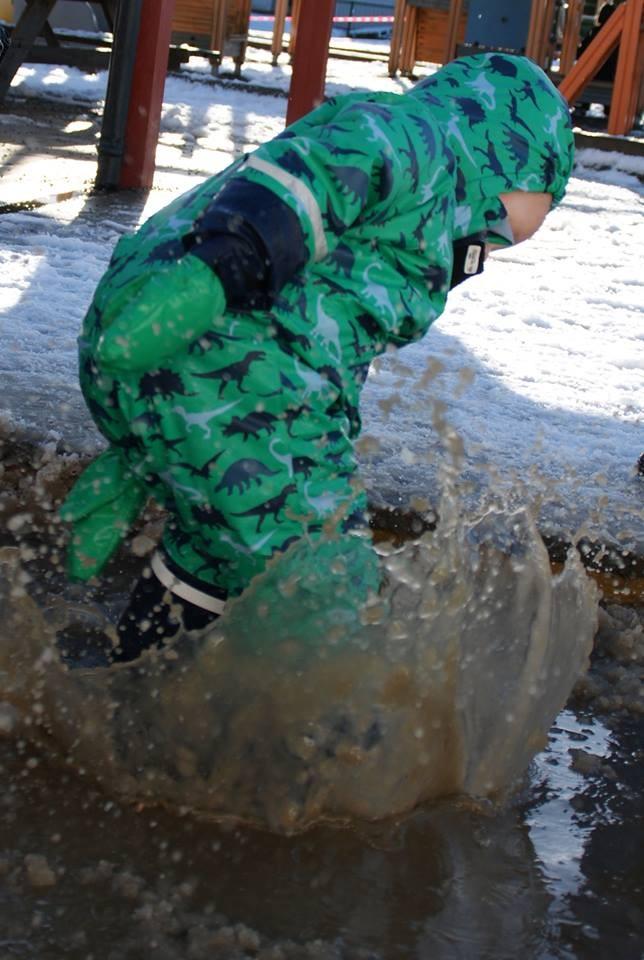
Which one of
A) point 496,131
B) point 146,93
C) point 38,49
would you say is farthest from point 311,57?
point 496,131

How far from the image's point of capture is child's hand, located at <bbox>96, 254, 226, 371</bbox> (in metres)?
1.85

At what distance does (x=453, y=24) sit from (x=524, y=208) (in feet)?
49.4

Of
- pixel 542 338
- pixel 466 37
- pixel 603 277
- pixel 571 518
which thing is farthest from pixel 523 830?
pixel 466 37

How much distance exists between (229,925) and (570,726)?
1.08 metres

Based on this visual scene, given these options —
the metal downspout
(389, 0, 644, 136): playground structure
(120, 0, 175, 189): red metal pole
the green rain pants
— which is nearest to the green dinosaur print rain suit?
the green rain pants

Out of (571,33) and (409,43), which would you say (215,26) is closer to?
(409,43)

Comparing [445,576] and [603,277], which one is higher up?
[445,576]

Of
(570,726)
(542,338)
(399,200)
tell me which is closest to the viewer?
(399,200)

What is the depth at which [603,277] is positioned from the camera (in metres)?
7.65

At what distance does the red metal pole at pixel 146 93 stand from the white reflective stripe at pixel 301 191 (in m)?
5.75

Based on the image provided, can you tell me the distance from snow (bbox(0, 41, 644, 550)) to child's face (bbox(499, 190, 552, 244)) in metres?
0.38

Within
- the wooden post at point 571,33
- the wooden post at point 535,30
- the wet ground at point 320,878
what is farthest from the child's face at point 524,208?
the wooden post at point 571,33

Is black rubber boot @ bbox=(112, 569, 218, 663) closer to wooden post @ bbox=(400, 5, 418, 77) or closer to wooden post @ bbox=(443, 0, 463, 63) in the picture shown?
wooden post @ bbox=(443, 0, 463, 63)

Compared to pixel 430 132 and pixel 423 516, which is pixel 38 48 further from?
pixel 430 132
